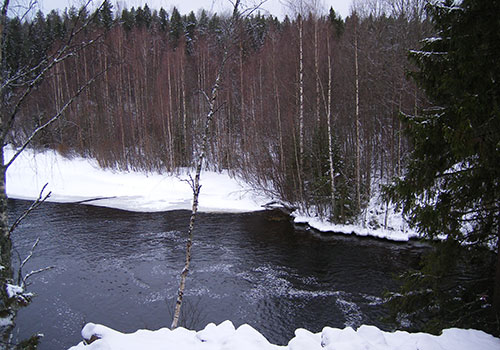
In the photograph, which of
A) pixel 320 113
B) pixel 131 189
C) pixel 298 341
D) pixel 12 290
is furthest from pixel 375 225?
pixel 131 189

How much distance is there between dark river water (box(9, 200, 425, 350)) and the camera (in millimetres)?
8172

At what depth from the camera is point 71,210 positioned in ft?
62.0

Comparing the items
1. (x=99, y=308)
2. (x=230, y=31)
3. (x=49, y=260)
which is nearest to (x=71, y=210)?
(x=49, y=260)

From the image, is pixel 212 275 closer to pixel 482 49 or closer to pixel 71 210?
pixel 482 49

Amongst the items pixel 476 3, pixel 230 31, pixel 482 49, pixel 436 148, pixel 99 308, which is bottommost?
pixel 99 308

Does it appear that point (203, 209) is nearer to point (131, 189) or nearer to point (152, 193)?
point (152, 193)

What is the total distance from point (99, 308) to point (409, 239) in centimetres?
1161

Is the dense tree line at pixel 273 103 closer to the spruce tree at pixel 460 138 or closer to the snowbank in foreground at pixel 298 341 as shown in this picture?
the spruce tree at pixel 460 138

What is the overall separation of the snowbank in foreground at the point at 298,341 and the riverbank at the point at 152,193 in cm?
1074

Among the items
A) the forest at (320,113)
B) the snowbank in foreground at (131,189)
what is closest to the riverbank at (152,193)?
the snowbank in foreground at (131,189)

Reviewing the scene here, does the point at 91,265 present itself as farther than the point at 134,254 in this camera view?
No

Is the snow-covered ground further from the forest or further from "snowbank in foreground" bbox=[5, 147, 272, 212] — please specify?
the forest

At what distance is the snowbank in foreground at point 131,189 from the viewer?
813 inches

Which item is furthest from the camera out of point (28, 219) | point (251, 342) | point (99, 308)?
point (28, 219)
